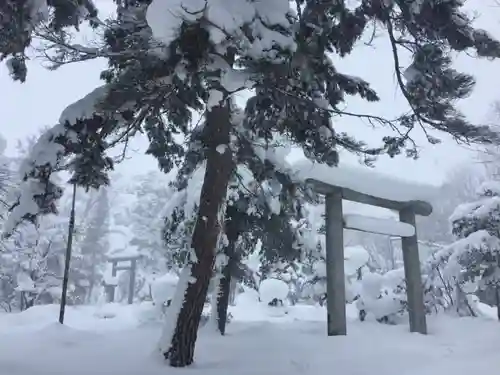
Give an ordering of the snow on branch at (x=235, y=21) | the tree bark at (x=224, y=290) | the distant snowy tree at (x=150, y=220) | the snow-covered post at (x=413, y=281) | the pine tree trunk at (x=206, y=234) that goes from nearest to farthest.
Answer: the snow on branch at (x=235, y=21) → the pine tree trunk at (x=206, y=234) → the tree bark at (x=224, y=290) → the snow-covered post at (x=413, y=281) → the distant snowy tree at (x=150, y=220)

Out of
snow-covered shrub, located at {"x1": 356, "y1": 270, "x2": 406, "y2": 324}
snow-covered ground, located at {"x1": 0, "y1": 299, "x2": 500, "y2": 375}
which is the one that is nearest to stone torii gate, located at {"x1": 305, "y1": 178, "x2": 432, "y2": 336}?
snow-covered ground, located at {"x1": 0, "y1": 299, "x2": 500, "y2": 375}

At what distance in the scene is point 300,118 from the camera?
551 cm

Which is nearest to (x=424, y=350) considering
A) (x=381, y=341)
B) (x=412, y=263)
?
(x=381, y=341)

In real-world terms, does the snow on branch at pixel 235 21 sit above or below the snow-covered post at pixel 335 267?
above

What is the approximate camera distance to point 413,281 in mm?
9102

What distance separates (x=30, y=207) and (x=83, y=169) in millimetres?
893

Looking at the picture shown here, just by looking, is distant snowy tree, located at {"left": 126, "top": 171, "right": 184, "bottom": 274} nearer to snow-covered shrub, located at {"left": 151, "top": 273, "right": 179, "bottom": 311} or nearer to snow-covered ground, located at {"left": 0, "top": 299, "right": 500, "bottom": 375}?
snow-covered shrub, located at {"left": 151, "top": 273, "right": 179, "bottom": 311}

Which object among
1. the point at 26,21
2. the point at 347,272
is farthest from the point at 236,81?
the point at 347,272

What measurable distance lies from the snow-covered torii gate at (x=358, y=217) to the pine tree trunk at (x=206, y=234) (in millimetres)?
2457

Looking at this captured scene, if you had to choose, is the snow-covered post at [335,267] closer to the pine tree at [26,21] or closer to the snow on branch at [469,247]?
the snow on branch at [469,247]

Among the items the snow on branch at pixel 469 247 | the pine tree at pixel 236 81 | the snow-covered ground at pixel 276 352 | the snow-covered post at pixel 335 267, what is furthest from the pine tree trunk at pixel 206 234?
the snow on branch at pixel 469 247

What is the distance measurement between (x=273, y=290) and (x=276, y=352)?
12.1m

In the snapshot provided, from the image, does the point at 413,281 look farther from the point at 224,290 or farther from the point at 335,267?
the point at 224,290

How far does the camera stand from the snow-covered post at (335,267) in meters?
7.65
